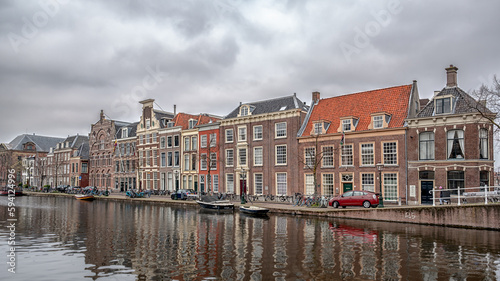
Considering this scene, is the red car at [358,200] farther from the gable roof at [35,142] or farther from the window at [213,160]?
the gable roof at [35,142]

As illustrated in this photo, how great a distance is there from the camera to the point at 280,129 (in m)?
51.2

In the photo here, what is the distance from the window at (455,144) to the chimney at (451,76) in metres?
5.12

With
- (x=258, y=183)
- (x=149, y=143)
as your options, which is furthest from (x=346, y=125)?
(x=149, y=143)

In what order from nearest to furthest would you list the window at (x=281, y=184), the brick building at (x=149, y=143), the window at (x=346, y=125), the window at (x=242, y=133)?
the window at (x=346, y=125)
the window at (x=281, y=184)
the window at (x=242, y=133)
the brick building at (x=149, y=143)

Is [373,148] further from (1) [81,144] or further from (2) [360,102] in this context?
(1) [81,144]

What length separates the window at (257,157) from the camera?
53250mm

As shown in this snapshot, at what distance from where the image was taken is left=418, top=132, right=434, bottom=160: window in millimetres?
37531

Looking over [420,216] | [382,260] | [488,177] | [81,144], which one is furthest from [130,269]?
[81,144]

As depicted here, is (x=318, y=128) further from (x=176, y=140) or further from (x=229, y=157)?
(x=176, y=140)

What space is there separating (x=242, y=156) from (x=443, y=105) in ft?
90.7

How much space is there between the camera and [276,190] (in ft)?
168

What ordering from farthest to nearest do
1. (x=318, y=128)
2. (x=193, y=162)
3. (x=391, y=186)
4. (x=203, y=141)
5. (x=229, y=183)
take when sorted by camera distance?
(x=193, y=162)
(x=203, y=141)
(x=229, y=183)
(x=318, y=128)
(x=391, y=186)

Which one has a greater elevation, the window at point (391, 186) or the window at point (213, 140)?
the window at point (213, 140)

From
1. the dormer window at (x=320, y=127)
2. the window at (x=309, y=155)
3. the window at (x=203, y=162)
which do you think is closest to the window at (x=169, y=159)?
the window at (x=203, y=162)
